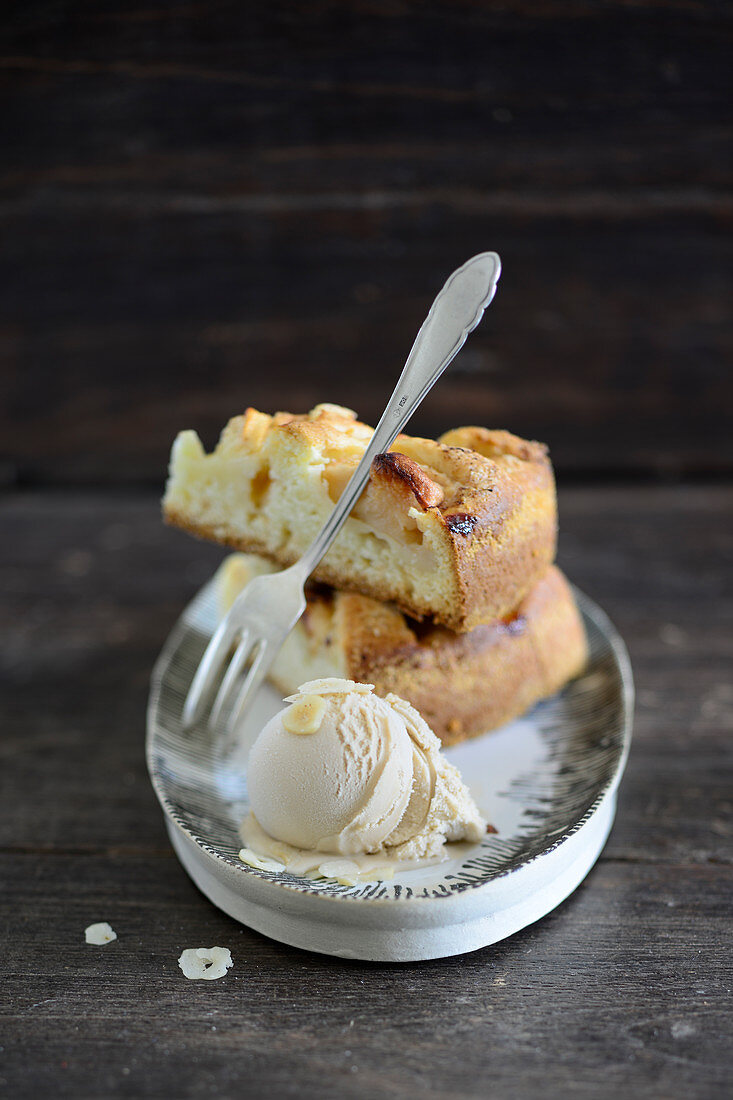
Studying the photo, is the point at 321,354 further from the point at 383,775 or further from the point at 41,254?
the point at 383,775

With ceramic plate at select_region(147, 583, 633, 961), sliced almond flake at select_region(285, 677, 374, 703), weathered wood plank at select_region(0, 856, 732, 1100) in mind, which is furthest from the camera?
sliced almond flake at select_region(285, 677, 374, 703)

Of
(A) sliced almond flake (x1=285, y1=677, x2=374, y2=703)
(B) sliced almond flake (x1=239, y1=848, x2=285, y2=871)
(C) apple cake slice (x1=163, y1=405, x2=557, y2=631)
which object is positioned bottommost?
(B) sliced almond flake (x1=239, y1=848, x2=285, y2=871)

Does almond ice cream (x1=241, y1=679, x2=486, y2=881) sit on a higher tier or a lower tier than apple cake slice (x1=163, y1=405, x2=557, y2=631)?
lower

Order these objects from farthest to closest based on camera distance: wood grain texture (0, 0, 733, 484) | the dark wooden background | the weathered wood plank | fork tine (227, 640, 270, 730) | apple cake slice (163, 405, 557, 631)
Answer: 1. wood grain texture (0, 0, 733, 484)
2. the dark wooden background
3. fork tine (227, 640, 270, 730)
4. apple cake slice (163, 405, 557, 631)
5. the weathered wood plank

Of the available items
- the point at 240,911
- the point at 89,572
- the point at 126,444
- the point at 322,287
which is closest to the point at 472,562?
the point at 240,911

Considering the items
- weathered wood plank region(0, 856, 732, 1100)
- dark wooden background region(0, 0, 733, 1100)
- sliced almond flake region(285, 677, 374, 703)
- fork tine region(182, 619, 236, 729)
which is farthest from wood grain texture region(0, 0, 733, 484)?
weathered wood plank region(0, 856, 732, 1100)

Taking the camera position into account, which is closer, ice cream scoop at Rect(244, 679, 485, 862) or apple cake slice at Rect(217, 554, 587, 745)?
ice cream scoop at Rect(244, 679, 485, 862)

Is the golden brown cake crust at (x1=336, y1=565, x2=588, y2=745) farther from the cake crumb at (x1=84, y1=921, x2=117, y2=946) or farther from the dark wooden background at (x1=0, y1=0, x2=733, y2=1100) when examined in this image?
the cake crumb at (x1=84, y1=921, x2=117, y2=946)
